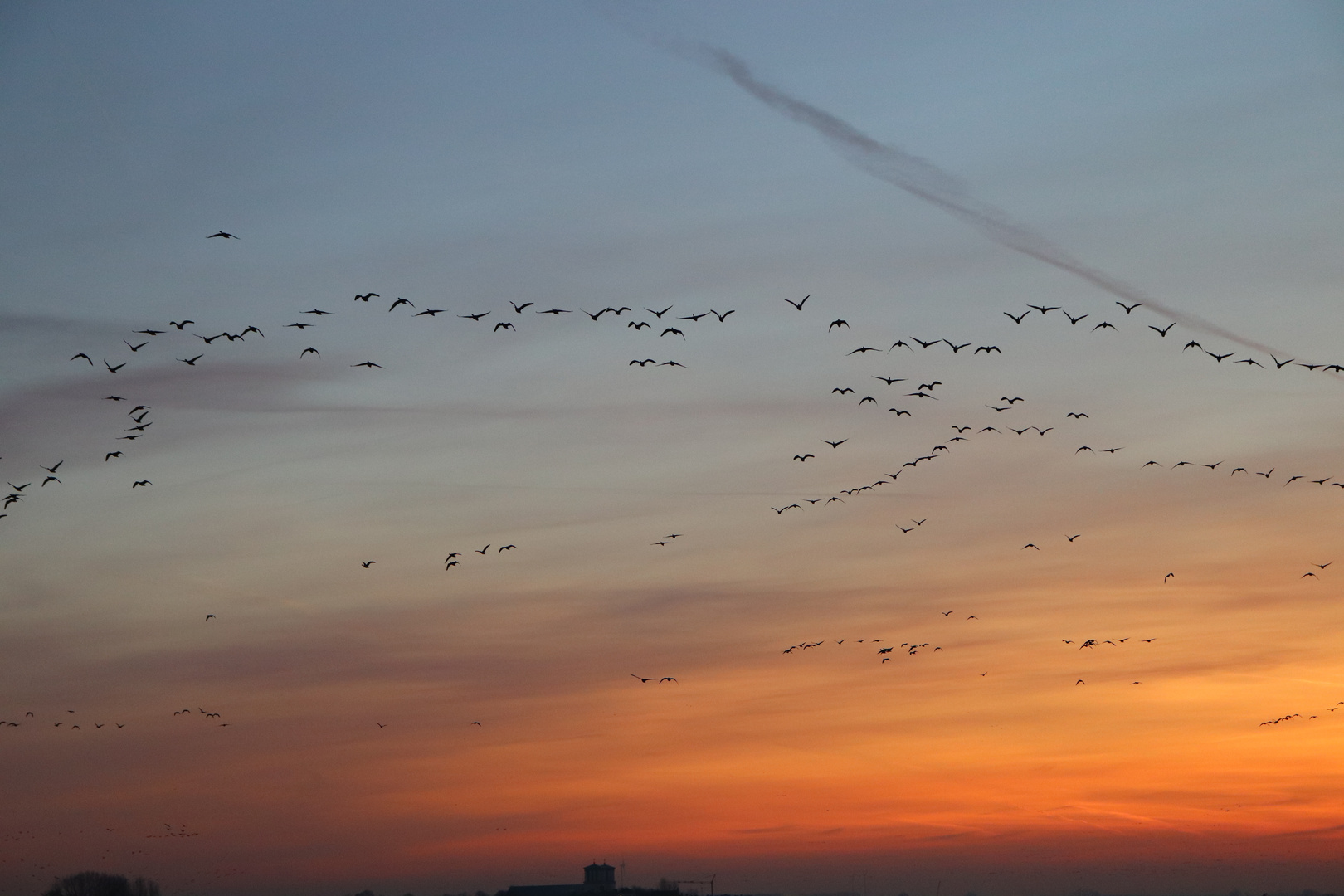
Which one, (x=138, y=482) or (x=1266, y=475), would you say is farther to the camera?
(x=1266, y=475)

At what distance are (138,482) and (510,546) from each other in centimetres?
2766

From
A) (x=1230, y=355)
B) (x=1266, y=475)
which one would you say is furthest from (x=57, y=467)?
(x=1266, y=475)

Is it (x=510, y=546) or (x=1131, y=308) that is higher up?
(x=1131, y=308)

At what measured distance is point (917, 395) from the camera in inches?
3991

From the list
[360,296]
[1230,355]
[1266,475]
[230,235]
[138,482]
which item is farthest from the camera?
[1266,475]

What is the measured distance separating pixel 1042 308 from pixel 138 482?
6220 centimetres

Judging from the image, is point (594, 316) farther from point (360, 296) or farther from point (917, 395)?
point (917, 395)

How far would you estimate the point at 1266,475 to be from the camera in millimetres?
101438

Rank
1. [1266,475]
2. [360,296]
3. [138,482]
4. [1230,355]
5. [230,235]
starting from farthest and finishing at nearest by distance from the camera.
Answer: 1. [1266,475]
2. [138,482]
3. [1230,355]
4. [360,296]
5. [230,235]

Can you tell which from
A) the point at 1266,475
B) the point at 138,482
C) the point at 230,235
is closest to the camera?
the point at 230,235

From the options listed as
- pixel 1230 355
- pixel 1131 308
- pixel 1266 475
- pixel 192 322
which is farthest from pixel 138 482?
pixel 1266 475

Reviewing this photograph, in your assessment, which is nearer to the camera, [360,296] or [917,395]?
[360,296]

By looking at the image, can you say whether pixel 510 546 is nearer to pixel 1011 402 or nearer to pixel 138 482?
pixel 138 482

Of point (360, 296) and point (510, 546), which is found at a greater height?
point (360, 296)
